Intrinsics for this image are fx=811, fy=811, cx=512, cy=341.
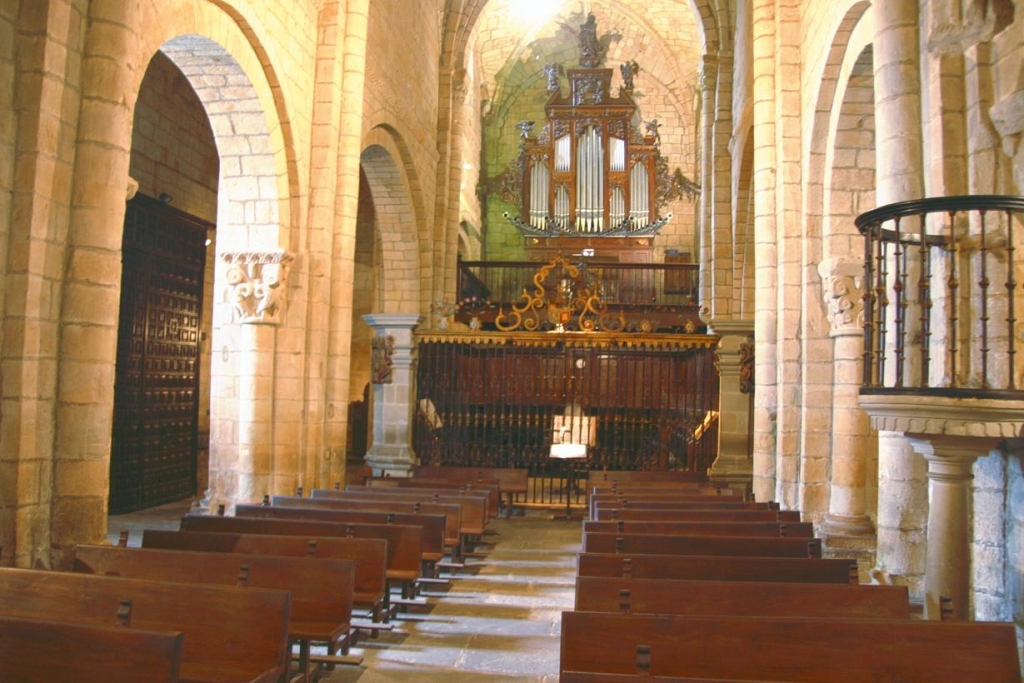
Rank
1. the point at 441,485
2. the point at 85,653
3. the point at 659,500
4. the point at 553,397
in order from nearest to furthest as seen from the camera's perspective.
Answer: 1. the point at 85,653
2. the point at 659,500
3. the point at 441,485
4. the point at 553,397

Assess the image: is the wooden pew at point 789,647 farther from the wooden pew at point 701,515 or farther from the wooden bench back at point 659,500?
the wooden bench back at point 659,500

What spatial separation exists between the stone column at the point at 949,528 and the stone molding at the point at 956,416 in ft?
0.41

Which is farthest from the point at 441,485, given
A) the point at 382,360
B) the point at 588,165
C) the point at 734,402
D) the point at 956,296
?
the point at 588,165

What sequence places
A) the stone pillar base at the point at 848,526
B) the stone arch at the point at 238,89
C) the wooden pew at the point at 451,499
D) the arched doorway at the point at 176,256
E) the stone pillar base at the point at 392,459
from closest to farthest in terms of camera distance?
the stone arch at the point at 238,89
the stone pillar base at the point at 848,526
the wooden pew at the point at 451,499
the arched doorway at the point at 176,256
the stone pillar base at the point at 392,459

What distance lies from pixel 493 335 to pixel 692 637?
8.15 meters

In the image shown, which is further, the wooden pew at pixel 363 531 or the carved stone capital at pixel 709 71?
the carved stone capital at pixel 709 71

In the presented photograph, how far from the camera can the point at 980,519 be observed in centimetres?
430

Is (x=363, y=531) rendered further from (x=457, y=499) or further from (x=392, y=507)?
(x=457, y=499)

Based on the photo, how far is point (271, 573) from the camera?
3.87m

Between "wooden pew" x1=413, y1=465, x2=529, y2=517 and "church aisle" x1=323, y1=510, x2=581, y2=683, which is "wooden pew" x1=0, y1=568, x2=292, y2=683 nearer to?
"church aisle" x1=323, y1=510, x2=581, y2=683

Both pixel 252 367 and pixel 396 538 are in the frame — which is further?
pixel 252 367

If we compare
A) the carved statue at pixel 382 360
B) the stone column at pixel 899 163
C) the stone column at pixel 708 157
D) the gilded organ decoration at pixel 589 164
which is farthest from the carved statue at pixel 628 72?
the stone column at pixel 899 163

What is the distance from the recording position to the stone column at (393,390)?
11.1 m

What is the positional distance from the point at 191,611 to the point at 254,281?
506 centimetres
